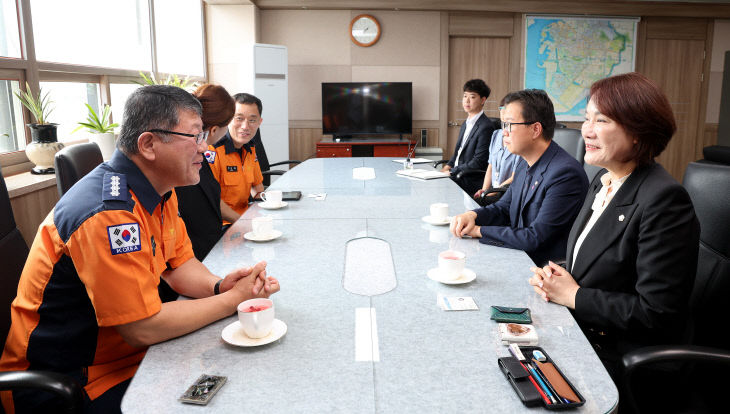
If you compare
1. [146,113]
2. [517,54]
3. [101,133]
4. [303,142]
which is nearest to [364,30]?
[303,142]

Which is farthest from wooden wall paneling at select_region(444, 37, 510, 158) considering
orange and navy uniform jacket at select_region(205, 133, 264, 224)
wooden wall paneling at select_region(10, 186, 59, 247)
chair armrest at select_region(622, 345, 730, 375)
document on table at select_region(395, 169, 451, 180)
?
chair armrest at select_region(622, 345, 730, 375)

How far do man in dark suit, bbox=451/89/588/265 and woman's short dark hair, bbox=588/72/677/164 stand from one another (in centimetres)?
53

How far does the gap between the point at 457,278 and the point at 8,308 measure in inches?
48.7

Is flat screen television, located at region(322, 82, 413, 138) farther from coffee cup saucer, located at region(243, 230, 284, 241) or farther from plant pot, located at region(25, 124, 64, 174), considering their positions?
coffee cup saucer, located at region(243, 230, 284, 241)

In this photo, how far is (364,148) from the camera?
22.0ft

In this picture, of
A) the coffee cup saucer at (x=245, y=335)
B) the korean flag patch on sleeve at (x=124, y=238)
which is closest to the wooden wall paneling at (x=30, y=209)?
the korean flag patch on sleeve at (x=124, y=238)

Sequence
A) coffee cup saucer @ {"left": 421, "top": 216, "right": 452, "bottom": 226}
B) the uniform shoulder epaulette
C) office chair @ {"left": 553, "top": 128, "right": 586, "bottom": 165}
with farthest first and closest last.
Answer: office chair @ {"left": 553, "top": 128, "right": 586, "bottom": 165}
coffee cup saucer @ {"left": 421, "top": 216, "right": 452, "bottom": 226}
the uniform shoulder epaulette

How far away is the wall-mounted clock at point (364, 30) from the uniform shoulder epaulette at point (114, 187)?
5870 millimetres

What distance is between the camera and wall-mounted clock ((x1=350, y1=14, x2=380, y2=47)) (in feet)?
22.0

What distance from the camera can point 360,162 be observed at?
14.3ft

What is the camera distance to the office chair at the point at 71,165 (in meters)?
1.73

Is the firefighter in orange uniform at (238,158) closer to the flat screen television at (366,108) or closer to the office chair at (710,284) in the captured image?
the office chair at (710,284)

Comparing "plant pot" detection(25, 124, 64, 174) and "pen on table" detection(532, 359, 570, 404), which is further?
"plant pot" detection(25, 124, 64, 174)

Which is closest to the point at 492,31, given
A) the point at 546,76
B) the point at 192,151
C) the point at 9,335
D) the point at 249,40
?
the point at 546,76
